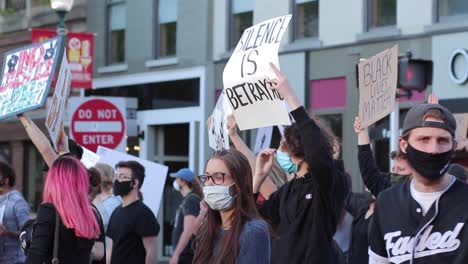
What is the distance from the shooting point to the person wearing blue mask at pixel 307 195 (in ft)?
20.4

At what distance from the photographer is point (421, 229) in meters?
4.80

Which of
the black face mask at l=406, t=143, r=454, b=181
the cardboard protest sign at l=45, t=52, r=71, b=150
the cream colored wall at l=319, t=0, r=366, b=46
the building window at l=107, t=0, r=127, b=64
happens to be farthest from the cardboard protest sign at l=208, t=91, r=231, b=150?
the building window at l=107, t=0, r=127, b=64

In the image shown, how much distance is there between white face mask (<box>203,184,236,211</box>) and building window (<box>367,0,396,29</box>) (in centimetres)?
1319

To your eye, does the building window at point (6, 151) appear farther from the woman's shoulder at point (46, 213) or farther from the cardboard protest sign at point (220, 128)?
the woman's shoulder at point (46, 213)

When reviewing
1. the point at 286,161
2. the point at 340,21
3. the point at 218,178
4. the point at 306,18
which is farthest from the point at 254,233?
the point at 306,18

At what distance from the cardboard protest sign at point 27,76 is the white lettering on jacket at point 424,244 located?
4963 mm

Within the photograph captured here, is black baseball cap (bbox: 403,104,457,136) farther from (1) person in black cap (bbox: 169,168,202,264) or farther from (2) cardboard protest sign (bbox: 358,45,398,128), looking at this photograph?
(1) person in black cap (bbox: 169,168,202,264)

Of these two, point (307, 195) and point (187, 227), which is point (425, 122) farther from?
point (187, 227)

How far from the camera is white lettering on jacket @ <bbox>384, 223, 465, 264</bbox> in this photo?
4746mm

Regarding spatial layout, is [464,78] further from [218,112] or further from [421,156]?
[421,156]

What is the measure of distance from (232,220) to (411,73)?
7.06 m

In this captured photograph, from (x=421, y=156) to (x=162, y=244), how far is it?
62.7 ft

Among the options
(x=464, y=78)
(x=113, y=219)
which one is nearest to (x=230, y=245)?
(x=113, y=219)

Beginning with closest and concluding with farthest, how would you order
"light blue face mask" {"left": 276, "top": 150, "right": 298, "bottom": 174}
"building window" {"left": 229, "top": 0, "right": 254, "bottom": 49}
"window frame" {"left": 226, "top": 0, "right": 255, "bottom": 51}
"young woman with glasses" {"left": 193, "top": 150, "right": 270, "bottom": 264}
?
"young woman with glasses" {"left": 193, "top": 150, "right": 270, "bottom": 264}
"light blue face mask" {"left": 276, "top": 150, "right": 298, "bottom": 174}
"building window" {"left": 229, "top": 0, "right": 254, "bottom": 49}
"window frame" {"left": 226, "top": 0, "right": 255, "bottom": 51}
